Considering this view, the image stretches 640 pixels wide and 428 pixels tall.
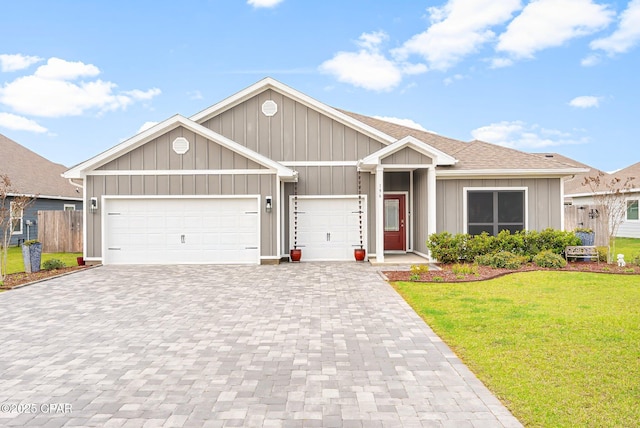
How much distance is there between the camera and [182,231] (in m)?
13.3

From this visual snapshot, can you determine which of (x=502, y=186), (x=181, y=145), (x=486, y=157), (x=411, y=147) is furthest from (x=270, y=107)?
(x=502, y=186)

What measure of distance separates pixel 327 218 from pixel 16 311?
903cm

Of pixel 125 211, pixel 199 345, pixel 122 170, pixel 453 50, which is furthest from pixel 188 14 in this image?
pixel 199 345

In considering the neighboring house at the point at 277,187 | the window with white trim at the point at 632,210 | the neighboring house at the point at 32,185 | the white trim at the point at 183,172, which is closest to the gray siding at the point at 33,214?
the neighboring house at the point at 32,185

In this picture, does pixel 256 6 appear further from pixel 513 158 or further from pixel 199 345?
pixel 199 345

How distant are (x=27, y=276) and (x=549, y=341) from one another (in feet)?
39.4

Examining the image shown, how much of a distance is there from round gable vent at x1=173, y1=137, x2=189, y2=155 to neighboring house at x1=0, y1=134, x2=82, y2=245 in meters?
9.99

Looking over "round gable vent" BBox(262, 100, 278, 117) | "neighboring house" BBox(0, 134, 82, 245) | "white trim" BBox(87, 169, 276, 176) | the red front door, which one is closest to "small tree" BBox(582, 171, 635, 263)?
the red front door

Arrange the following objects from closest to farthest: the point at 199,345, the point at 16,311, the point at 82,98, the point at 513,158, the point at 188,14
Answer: the point at 199,345, the point at 16,311, the point at 513,158, the point at 188,14, the point at 82,98

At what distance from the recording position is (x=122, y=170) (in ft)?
42.9

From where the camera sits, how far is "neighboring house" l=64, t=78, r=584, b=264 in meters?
13.0

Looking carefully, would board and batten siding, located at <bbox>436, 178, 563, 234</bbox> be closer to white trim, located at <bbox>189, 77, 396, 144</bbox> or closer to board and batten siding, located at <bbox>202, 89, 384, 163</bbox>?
white trim, located at <bbox>189, 77, 396, 144</bbox>

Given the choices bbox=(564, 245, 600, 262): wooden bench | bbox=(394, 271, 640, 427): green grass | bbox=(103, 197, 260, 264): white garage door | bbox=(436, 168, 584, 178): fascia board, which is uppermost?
bbox=(436, 168, 584, 178): fascia board

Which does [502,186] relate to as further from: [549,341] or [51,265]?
[51,265]
